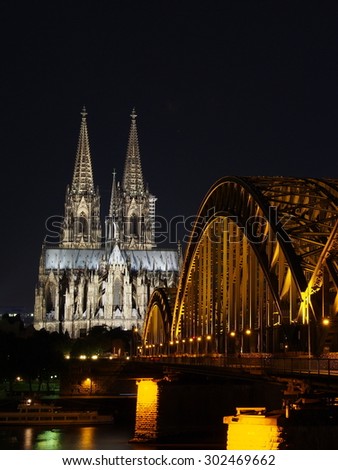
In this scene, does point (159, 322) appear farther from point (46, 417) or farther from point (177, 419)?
point (177, 419)

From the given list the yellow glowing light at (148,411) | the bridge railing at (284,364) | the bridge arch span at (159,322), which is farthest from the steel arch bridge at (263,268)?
the bridge arch span at (159,322)

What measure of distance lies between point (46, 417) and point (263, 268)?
4300 centimetres

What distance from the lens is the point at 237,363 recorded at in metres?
47.2

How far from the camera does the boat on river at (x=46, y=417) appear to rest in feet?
296

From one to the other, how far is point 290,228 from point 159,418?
18954 millimetres

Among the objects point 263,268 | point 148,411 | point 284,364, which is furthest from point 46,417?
point 284,364

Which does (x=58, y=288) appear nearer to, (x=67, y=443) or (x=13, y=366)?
(x=13, y=366)

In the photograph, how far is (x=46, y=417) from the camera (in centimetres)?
9194

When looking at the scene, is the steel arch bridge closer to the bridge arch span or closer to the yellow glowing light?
the yellow glowing light

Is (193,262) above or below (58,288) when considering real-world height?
below

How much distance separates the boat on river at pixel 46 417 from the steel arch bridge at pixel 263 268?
14.6 meters

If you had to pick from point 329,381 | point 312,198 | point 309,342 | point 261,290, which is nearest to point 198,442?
point 261,290

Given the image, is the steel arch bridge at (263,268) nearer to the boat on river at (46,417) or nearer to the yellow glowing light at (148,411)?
the yellow glowing light at (148,411)

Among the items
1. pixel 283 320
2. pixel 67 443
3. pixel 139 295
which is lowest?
pixel 67 443
